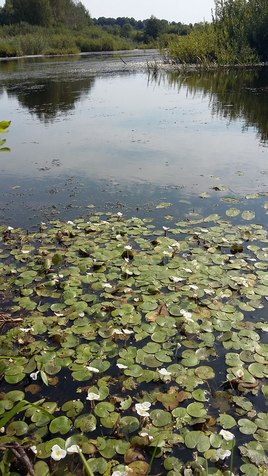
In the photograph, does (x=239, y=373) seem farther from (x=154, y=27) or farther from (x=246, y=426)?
(x=154, y=27)

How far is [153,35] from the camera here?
49.9 meters

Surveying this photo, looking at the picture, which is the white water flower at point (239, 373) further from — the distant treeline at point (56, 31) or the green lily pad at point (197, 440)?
the distant treeline at point (56, 31)

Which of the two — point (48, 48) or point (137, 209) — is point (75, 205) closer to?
point (137, 209)

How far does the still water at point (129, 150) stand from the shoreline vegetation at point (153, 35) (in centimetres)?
599

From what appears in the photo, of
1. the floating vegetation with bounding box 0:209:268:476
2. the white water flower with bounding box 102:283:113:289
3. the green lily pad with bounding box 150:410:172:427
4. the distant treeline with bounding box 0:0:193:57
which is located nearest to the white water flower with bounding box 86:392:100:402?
the floating vegetation with bounding box 0:209:268:476

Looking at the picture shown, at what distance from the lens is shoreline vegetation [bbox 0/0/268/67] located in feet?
55.9

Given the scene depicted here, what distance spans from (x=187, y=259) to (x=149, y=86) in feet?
41.7

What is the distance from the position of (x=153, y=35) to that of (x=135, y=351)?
54.5m

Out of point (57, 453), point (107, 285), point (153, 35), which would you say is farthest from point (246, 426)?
point (153, 35)

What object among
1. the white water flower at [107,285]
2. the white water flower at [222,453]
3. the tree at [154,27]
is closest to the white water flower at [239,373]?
the white water flower at [222,453]

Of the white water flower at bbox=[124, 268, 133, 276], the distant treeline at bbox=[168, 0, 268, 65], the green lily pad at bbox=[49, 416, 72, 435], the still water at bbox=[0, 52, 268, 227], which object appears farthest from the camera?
the distant treeline at bbox=[168, 0, 268, 65]

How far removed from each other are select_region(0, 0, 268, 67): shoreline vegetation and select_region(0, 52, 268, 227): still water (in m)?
5.99

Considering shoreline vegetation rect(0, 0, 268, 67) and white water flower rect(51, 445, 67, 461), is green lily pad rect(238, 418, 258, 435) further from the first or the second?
shoreline vegetation rect(0, 0, 268, 67)

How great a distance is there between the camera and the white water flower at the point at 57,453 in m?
1.54
